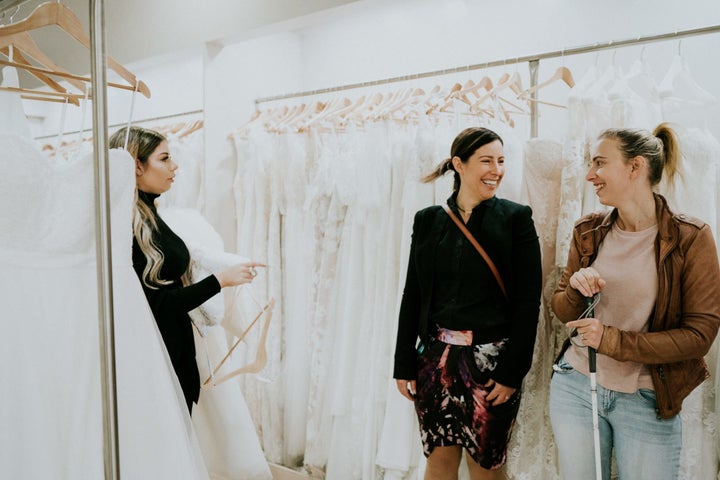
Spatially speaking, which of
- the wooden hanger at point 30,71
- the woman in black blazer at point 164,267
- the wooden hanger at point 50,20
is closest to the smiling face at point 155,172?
the woman in black blazer at point 164,267

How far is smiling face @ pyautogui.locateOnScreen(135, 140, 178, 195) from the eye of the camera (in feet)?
6.78

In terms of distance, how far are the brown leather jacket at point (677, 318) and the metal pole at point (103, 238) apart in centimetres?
131

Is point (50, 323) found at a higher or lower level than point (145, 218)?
lower

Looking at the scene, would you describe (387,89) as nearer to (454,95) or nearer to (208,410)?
(454,95)

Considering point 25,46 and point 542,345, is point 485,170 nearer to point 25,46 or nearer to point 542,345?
point 542,345

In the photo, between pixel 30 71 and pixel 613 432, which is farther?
pixel 613 432

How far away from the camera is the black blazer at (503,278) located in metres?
1.98

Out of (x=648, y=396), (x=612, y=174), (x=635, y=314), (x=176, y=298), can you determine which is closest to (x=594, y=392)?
(x=648, y=396)

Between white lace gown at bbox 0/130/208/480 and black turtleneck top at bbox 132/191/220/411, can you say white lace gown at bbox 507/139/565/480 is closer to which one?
black turtleneck top at bbox 132/191/220/411

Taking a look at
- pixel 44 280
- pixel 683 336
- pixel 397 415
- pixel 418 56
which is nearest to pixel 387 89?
pixel 418 56

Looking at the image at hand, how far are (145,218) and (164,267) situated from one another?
0.18 m

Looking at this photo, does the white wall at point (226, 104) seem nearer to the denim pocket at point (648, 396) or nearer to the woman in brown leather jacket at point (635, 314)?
the woman in brown leather jacket at point (635, 314)

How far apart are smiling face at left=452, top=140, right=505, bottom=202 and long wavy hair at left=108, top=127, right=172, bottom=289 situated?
1069 millimetres

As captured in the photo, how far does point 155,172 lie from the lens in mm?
2078
